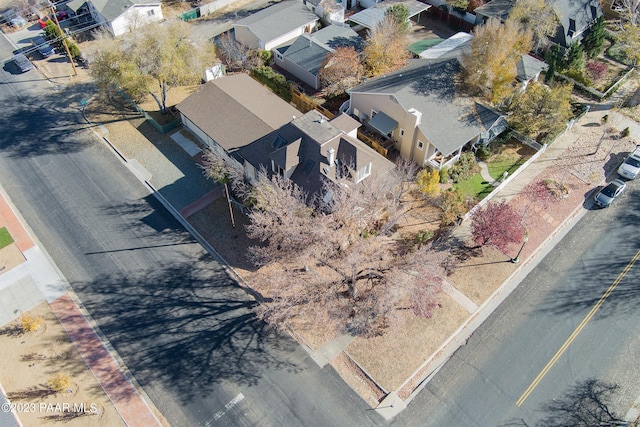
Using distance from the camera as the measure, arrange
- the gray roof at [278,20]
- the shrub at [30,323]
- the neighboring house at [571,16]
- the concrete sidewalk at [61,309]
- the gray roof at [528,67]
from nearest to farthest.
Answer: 1. the concrete sidewalk at [61,309]
2. the shrub at [30,323]
3. the gray roof at [528,67]
4. the neighboring house at [571,16]
5. the gray roof at [278,20]

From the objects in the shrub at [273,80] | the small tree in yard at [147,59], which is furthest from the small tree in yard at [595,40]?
the small tree in yard at [147,59]

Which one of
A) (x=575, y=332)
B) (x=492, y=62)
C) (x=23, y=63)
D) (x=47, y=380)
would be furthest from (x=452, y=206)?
(x=23, y=63)

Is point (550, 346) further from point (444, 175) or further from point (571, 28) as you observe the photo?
point (571, 28)

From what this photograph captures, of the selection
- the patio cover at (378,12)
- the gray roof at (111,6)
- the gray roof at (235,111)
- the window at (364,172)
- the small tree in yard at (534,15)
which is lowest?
the window at (364,172)

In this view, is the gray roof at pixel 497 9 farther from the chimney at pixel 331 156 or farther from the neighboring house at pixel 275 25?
the chimney at pixel 331 156

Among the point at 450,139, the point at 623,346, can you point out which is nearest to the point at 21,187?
the point at 450,139

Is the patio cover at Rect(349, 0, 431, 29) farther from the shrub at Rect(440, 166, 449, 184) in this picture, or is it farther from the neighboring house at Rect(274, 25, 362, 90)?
the shrub at Rect(440, 166, 449, 184)

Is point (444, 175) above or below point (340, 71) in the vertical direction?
below
